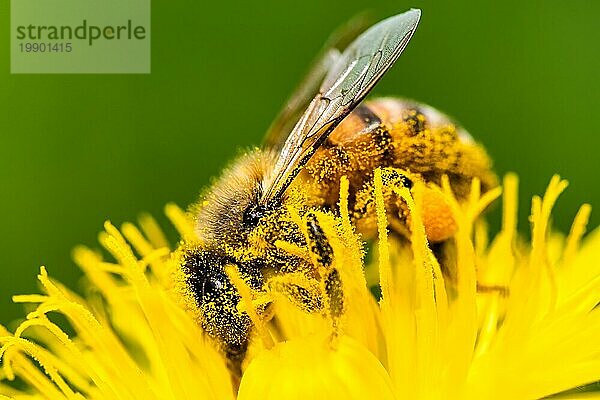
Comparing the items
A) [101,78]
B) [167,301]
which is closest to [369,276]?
[167,301]

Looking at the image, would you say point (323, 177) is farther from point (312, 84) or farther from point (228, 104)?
point (228, 104)

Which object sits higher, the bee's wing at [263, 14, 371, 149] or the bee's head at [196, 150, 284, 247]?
the bee's wing at [263, 14, 371, 149]

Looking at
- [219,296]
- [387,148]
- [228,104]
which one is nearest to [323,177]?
[387,148]

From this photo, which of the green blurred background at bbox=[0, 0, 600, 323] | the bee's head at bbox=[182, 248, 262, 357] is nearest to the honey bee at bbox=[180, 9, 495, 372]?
the bee's head at bbox=[182, 248, 262, 357]

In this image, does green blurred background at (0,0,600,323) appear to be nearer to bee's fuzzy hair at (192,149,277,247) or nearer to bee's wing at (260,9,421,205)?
bee's fuzzy hair at (192,149,277,247)

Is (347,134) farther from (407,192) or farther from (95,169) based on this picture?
(95,169)

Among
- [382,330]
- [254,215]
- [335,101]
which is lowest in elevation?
[382,330]

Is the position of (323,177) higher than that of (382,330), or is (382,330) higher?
(323,177)
